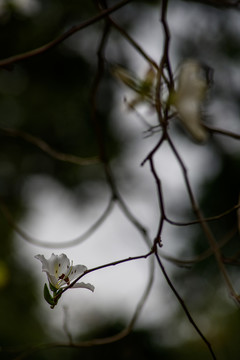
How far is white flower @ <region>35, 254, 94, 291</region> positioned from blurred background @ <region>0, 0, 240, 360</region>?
1.01 ft

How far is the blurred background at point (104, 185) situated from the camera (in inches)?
66.9

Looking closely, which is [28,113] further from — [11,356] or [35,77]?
[11,356]

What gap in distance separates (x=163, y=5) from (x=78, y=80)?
2477 millimetres

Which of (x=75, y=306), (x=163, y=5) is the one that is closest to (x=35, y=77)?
(x=75, y=306)

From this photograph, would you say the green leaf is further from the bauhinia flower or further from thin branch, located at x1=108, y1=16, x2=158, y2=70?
thin branch, located at x1=108, y1=16, x2=158, y2=70

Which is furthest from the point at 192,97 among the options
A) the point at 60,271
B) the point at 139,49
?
the point at 60,271

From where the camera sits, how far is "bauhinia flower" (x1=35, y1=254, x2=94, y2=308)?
40 centimetres

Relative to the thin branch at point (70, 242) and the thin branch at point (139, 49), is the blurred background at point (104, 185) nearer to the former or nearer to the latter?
the thin branch at point (70, 242)

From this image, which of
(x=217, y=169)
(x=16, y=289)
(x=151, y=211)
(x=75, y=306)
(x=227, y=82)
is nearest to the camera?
(x=75, y=306)

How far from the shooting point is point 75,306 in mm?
1883

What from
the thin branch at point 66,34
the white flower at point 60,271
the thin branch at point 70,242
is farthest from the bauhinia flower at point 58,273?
the thin branch at point 70,242

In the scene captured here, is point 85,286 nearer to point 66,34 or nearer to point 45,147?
point 66,34

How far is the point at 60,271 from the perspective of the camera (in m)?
0.43

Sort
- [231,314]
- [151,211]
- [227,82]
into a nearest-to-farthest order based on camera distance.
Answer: [231,314] < [227,82] < [151,211]
